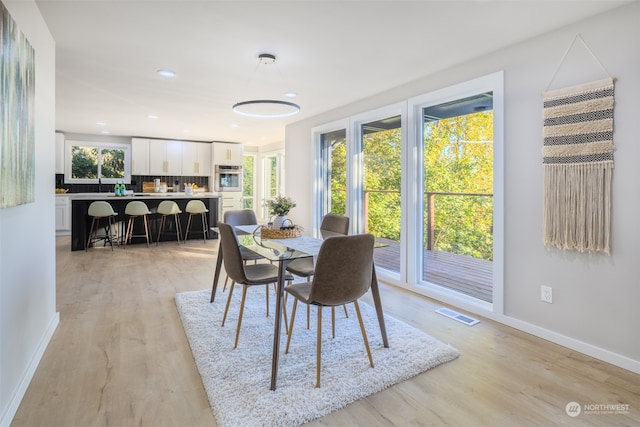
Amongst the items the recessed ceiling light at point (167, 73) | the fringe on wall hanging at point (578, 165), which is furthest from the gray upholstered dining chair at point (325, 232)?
the recessed ceiling light at point (167, 73)

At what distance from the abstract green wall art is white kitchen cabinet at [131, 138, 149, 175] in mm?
6825

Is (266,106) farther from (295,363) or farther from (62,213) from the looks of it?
(62,213)

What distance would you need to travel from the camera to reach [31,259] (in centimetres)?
229

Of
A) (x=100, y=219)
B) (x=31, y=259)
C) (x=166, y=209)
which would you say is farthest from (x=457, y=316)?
(x=100, y=219)

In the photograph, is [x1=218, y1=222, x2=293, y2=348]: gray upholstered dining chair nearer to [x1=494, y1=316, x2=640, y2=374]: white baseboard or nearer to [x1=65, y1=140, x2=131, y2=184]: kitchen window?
[x1=494, y1=316, x2=640, y2=374]: white baseboard

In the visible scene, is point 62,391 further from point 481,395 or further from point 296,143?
point 296,143

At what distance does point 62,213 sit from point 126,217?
208 cm

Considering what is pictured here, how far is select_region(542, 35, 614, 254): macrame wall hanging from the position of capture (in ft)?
7.95

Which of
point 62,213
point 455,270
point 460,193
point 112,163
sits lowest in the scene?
point 455,270

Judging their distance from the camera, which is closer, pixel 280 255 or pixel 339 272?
pixel 339 272

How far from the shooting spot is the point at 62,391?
2023 millimetres

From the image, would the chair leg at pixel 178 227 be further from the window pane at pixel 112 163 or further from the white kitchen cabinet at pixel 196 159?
the window pane at pixel 112 163

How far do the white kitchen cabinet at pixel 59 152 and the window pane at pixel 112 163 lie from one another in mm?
777

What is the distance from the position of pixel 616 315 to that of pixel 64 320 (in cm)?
425
